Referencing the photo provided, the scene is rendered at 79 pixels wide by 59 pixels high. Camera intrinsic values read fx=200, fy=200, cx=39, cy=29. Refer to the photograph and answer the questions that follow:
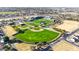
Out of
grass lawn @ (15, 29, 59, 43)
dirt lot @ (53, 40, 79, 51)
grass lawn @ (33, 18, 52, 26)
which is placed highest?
grass lawn @ (33, 18, 52, 26)

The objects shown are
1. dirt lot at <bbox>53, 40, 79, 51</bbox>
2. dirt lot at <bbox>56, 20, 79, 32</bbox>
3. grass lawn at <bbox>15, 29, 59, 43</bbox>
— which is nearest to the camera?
dirt lot at <bbox>53, 40, 79, 51</bbox>

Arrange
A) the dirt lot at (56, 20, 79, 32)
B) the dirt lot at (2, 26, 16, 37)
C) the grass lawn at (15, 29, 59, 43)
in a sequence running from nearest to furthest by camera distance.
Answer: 1. the grass lawn at (15, 29, 59, 43)
2. the dirt lot at (2, 26, 16, 37)
3. the dirt lot at (56, 20, 79, 32)

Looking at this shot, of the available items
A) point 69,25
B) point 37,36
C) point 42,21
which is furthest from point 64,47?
point 42,21

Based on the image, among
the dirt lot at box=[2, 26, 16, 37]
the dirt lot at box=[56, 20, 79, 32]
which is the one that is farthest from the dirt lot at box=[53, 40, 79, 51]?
the dirt lot at box=[2, 26, 16, 37]

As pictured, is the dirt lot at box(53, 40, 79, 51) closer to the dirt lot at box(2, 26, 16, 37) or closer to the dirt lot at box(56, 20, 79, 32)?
the dirt lot at box(56, 20, 79, 32)

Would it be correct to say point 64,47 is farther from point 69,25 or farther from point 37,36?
point 69,25

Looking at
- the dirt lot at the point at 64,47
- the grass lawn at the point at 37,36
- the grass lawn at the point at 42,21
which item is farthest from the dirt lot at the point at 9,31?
the dirt lot at the point at 64,47
